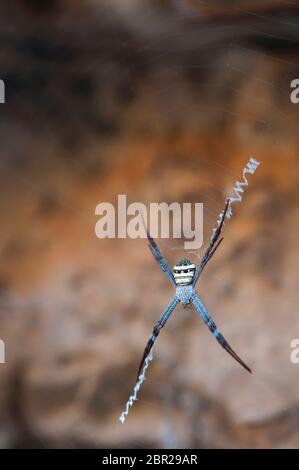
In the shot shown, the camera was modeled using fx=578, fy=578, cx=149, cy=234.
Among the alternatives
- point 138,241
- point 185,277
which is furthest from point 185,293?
point 138,241

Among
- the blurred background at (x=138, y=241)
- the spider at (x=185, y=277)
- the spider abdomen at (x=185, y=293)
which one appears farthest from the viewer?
the blurred background at (x=138, y=241)

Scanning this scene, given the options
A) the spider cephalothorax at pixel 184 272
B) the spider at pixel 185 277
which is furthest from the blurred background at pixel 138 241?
the spider cephalothorax at pixel 184 272

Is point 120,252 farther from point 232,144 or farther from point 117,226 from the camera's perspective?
point 232,144

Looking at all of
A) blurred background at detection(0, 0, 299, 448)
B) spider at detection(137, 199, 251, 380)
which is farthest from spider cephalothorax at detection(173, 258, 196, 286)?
blurred background at detection(0, 0, 299, 448)

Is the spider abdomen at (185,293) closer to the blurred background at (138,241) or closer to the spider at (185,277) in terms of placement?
the spider at (185,277)

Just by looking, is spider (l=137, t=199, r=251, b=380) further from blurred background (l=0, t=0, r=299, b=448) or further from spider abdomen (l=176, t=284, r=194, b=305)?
A: blurred background (l=0, t=0, r=299, b=448)

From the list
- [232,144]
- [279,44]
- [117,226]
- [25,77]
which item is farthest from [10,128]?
[279,44]
